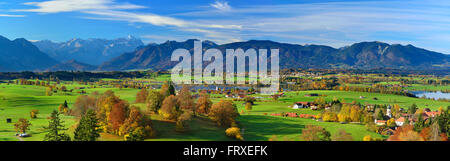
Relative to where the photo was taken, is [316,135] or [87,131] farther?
[316,135]

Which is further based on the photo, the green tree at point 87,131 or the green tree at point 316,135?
the green tree at point 316,135

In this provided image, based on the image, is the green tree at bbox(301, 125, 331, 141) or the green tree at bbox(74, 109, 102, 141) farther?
the green tree at bbox(301, 125, 331, 141)

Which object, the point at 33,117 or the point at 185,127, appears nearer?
the point at 185,127

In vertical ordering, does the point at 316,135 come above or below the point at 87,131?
below

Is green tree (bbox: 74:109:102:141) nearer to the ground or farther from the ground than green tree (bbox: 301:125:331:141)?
farther from the ground

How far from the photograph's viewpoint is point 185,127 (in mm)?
45531

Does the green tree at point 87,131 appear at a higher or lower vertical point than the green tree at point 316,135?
higher
